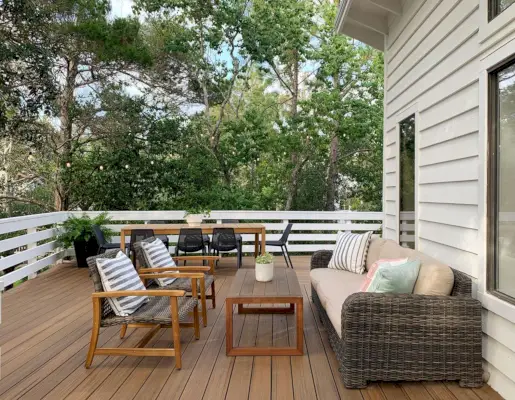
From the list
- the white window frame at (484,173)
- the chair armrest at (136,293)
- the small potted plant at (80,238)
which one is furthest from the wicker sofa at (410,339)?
the small potted plant at (80,238)

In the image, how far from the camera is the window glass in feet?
8.14

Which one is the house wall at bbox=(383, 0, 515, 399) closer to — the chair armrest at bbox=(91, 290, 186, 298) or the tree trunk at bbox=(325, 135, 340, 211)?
the chair armrest at bbox=(91, 290, 186, 298)

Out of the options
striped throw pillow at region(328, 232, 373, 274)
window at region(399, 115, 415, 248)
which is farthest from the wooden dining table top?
window at region(399, 115, 415, 248)

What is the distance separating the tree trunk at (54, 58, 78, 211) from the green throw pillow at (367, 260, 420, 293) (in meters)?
8.17

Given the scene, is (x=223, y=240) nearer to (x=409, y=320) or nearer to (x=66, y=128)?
(x=409, y=320)

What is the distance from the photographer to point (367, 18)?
5520 millimetres

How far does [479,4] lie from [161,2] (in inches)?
345

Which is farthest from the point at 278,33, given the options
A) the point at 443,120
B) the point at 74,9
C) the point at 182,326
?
the point at 182,326

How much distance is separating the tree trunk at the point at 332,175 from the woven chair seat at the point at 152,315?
8391 millimetres

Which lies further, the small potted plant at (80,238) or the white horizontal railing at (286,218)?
the white horizontal railing at (286,218)

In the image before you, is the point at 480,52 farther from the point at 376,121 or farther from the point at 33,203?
the point at 33,203

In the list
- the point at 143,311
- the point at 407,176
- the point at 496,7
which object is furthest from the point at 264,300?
the point at 496,7

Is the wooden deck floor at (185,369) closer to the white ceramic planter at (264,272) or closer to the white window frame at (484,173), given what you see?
the white ceramic planter at (264,272)

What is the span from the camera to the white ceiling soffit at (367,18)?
16.0 ft
